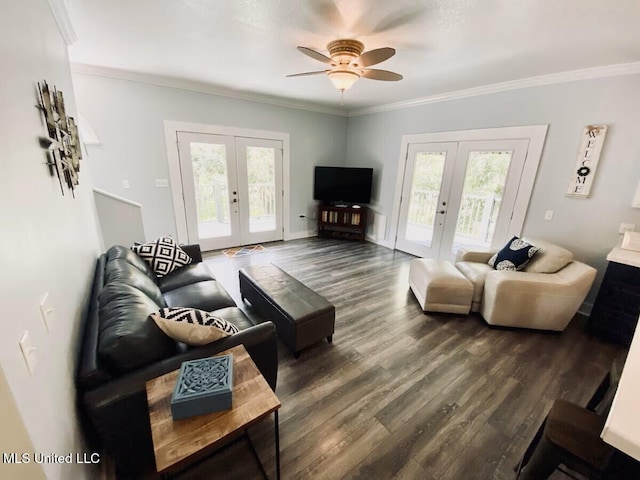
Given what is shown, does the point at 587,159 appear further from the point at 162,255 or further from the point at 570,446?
the point at 162,255

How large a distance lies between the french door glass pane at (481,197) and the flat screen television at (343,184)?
1.80 meters

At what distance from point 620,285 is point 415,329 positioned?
184 cm

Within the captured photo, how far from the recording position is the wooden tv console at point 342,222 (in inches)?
209

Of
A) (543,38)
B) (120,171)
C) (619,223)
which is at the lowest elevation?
(619,223)

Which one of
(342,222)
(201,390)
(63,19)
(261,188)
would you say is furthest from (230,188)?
(201,390)

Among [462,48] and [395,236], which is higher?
[462,48]

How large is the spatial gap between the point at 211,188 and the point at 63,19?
253 centimetres

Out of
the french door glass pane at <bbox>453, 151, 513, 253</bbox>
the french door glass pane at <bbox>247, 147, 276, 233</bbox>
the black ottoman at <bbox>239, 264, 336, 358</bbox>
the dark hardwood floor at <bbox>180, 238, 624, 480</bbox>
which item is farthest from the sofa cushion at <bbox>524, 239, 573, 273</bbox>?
the french door glass pane at <bbox>247, 147, 276, 233</bbox>

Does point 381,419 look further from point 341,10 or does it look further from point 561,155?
point 561,155

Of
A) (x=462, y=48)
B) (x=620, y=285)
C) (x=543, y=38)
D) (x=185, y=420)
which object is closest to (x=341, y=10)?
(x=462, y=48)

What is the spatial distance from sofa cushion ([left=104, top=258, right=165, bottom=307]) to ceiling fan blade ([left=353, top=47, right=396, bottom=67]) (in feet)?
8.02

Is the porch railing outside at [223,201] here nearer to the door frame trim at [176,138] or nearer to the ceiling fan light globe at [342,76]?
the door frame trim at [176,138]

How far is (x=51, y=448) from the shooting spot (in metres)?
0.84

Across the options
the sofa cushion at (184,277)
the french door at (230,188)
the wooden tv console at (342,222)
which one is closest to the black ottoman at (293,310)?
the sofa cushion at (184,277)
